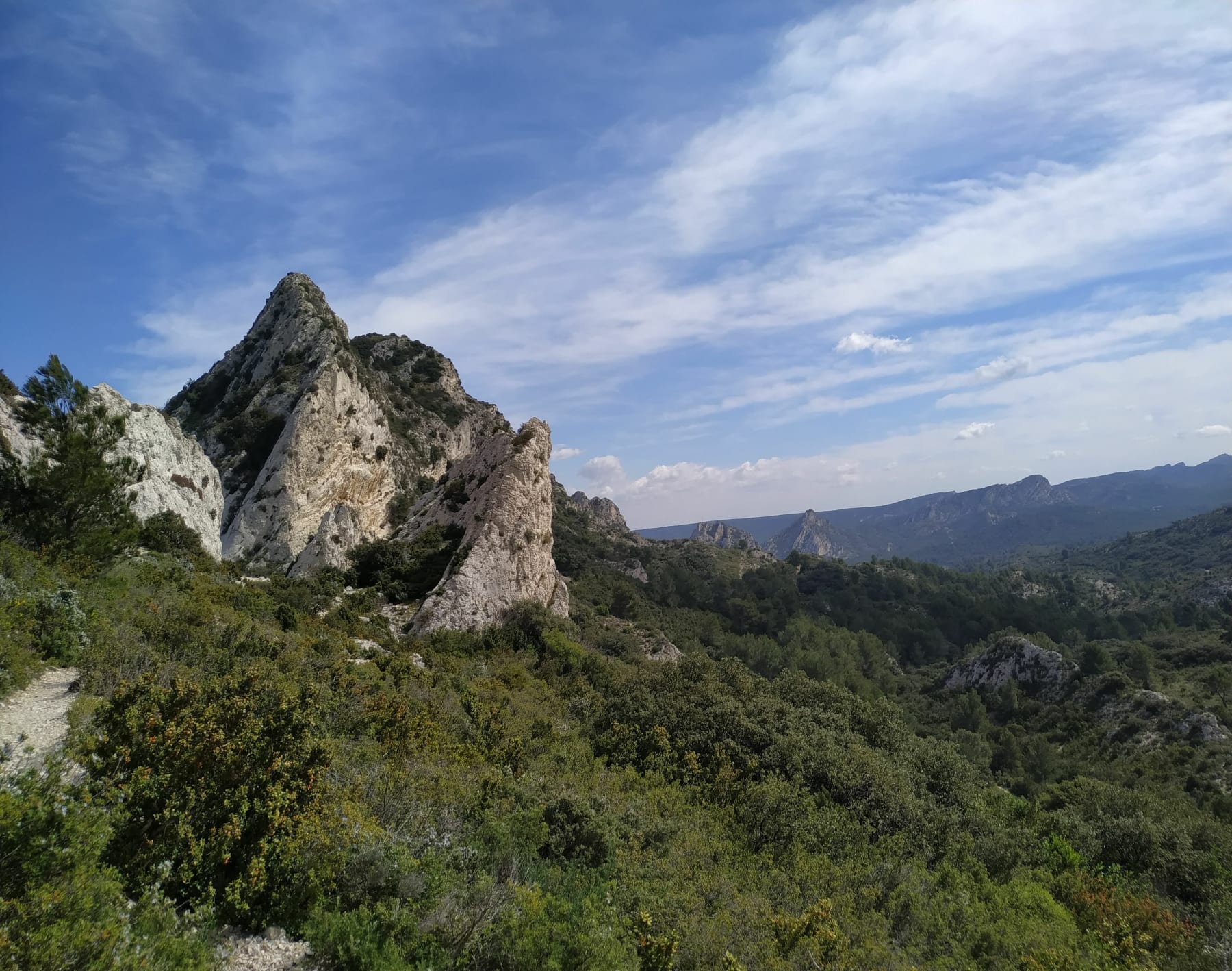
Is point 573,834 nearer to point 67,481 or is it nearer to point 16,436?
point 67,481

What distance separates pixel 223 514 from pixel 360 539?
8.92 meters

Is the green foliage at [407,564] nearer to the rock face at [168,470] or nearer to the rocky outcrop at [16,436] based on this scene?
the rock face at [168,470]

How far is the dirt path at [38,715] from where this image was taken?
6.99 metres

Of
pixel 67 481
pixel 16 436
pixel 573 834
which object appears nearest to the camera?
pixel 573 834

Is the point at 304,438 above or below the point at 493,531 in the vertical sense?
above

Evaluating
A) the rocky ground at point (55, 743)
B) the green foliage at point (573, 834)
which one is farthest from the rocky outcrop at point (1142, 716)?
the rocky ground at point (55, 743)

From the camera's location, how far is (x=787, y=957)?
22.3 feet

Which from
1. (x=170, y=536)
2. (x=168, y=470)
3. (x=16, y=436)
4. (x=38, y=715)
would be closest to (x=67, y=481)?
(x=16, y=436)

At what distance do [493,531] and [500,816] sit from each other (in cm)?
2082

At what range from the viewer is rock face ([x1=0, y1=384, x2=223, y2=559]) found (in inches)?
1036

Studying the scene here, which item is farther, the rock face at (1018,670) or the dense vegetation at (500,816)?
the rock face at (1018,670)

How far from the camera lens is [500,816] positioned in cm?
862

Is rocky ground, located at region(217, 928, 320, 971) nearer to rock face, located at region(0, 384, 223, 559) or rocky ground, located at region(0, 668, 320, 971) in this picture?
rocky ground, located at region(0, 668, 320, 971)

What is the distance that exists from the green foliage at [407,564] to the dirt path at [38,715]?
59.9 feet
